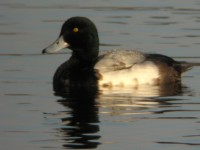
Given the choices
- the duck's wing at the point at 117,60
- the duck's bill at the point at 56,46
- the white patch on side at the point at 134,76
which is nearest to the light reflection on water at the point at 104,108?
the white patch on side at the point at 134,76

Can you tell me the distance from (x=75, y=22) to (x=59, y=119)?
3557mm

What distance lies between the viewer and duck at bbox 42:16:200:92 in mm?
14531

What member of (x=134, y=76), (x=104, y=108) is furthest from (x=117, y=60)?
(x=104, y=108)

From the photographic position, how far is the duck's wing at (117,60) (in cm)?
1454

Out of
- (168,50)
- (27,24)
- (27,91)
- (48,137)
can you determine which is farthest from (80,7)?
(48,137)

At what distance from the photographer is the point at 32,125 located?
37.0ft

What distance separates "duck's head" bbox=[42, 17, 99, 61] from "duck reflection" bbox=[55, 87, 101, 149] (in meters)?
0.88

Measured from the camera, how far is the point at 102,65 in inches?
573

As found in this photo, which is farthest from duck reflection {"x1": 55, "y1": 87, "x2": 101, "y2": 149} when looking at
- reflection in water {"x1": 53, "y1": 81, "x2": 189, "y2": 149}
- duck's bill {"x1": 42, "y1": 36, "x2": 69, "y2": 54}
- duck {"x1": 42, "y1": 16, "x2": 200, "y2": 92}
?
duck's bill {"x1": 42, "y1": 36, "x2": 69, "y2": 54}

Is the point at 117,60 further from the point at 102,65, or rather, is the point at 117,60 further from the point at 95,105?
the point at 95,105

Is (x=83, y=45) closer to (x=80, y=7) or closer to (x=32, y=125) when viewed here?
(x=32, y=125)

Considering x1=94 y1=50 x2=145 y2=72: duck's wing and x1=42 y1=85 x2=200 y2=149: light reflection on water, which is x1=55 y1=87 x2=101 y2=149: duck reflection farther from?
x1=94 y1=50 x2=145 y2=72: duck's wing

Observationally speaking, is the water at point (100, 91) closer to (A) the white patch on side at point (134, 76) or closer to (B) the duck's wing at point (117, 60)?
(A) the white patch on side at point (134, 76)

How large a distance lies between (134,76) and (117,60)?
0.35 metres
